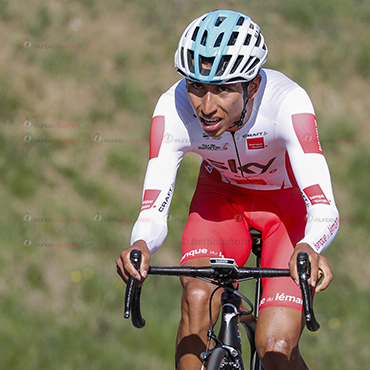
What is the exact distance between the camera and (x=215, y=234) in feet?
17.3

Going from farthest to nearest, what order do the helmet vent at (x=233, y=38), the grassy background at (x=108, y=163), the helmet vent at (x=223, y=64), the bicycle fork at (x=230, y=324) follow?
1. the grassy background at (x=108, y=163)
2. the helmet vent at (x=233, y=38)
3. the helmet vent at (x=223, y=64)
4. the bicycle fork at (x=230, y=324)

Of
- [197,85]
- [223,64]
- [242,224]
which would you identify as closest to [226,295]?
[242,224]

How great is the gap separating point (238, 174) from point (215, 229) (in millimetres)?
472

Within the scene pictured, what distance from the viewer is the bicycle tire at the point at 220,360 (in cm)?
435

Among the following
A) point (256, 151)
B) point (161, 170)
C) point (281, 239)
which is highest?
point (256, 151)

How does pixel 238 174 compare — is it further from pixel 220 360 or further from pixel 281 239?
pixel 220 360

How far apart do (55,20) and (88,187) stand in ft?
11.1

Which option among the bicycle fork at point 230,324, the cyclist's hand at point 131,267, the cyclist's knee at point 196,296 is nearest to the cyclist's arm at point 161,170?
the cyclist's hand at point 131,267

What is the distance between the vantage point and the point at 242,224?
546 cm

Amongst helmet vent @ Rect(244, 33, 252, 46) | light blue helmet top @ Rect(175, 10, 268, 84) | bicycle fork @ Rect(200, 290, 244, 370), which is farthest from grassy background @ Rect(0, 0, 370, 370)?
helmet vent @ Rect(244, 33, 252, 46)

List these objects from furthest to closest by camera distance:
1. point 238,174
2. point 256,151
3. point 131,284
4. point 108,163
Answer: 1. point 108,163
2. point 238,174
3. point 256,151
4. point 131,284

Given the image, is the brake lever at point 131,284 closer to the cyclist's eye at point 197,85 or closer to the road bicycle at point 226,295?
the road bicycle at point 226,295

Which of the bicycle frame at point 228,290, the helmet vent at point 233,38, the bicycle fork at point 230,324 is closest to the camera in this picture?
the bicycle frame at point 228,290

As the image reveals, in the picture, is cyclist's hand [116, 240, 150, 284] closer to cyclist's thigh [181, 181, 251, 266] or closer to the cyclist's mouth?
cyclist's thigh [181, 181, 251, 266]
